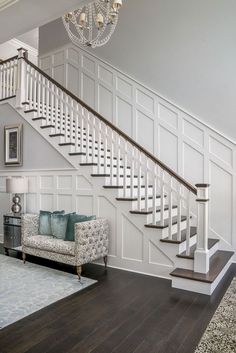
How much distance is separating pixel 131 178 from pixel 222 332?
2.37 metres

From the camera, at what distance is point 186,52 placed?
16.0 feet

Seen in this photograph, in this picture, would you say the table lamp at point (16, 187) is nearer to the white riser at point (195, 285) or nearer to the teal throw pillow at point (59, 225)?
the teal throw pillow at point (59, 225)

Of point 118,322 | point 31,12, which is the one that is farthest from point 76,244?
point 31,12

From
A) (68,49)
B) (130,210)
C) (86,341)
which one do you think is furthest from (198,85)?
(86,341)

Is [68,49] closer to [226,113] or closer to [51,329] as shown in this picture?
[226,113]

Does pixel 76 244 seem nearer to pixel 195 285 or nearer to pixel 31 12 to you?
pixel 195 285

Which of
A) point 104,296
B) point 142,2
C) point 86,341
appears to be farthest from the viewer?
point 142,2

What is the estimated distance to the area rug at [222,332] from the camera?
224cm

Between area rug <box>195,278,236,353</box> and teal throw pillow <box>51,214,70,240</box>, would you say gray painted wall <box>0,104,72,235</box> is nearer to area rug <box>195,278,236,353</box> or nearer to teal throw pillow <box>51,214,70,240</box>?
teal throw pillow <box>51,214,70,240</box>

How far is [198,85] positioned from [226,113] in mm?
714

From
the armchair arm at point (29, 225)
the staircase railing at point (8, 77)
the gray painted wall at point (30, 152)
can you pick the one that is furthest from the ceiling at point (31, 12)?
the staircase railing at point (8, 77)

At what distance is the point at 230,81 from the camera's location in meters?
4.50

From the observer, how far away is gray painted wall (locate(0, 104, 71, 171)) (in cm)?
517

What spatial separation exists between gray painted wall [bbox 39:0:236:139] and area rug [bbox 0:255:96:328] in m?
3.48
